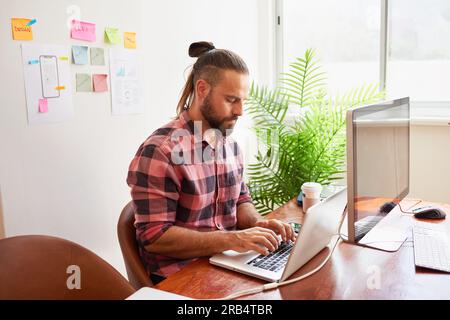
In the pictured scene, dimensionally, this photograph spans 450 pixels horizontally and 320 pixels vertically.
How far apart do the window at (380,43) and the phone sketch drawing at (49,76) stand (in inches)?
83.0

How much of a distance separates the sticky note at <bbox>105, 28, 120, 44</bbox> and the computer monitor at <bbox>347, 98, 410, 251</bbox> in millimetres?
1210

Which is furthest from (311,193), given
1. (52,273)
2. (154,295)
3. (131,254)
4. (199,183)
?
(52,273)

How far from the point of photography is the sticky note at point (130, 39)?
2.00 m

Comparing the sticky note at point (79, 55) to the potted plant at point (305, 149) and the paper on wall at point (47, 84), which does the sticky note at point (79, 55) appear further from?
the potted plant at point (305, 149)

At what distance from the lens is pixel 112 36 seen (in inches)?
75.5

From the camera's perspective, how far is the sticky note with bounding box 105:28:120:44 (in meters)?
1.89

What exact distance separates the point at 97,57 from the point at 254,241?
44.4 inches

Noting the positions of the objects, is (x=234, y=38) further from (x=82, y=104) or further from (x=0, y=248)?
(x=0, y=248)

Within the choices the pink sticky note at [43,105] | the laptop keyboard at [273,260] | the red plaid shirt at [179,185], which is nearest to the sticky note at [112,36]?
the pink sticky note at [43,105]

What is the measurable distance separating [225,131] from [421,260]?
0.80 m

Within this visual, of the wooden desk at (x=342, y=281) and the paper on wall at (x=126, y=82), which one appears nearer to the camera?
the wooden desk at (x=342, y=281)

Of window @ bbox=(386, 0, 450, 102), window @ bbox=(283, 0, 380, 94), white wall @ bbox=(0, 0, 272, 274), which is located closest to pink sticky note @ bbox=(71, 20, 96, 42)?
white wall @ bbox=(0, 0, 272, 274)

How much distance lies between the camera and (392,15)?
2.94m
